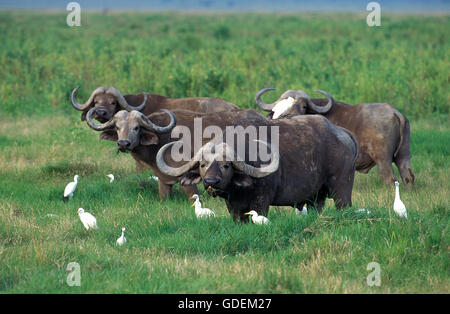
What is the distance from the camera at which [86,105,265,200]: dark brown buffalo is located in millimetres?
9078

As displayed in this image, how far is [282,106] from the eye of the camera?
10.4m

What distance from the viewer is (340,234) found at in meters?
6.50

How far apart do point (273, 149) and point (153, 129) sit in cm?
269

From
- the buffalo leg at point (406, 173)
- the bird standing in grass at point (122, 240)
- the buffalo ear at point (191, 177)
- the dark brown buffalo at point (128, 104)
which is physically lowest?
the buffalo leg at point (406, 173)

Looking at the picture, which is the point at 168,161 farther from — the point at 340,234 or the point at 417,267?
the point at 417,267

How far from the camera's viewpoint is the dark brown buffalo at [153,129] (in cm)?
908

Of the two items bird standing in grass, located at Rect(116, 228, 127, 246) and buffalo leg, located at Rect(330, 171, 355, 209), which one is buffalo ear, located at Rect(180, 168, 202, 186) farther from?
buffalo leg, located at Rect(330, 171, 355, 209)

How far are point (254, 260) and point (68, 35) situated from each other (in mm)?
31756

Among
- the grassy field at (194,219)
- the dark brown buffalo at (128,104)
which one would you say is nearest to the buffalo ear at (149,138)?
the grassy field at (194,219)

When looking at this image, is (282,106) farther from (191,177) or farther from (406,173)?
(191,177)

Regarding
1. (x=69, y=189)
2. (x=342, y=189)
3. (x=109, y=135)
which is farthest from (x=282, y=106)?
(x=69, y=189)

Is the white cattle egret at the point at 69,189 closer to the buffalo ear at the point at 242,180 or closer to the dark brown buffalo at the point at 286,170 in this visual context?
the dark brown buffalo at the point at 286,170

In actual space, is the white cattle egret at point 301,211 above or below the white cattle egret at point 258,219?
below

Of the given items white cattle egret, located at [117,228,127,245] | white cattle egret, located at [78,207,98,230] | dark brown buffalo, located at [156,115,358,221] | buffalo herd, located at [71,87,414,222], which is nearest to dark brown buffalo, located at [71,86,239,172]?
buffalo herd, located at [71,87,414,222]
